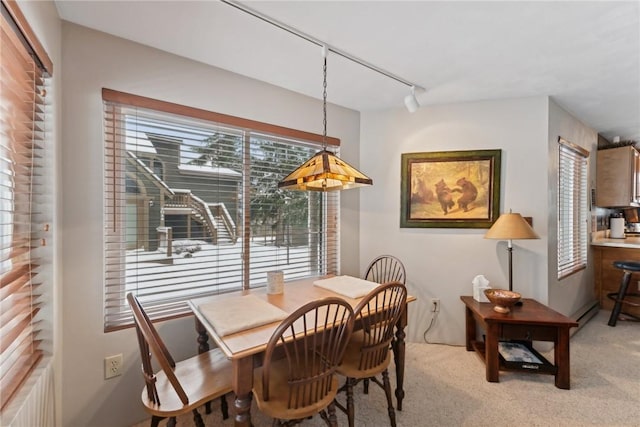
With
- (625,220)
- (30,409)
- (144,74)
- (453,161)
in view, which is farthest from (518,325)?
(625,220)

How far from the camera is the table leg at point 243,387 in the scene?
4.20 feet

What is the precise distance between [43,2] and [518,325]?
11.6ft

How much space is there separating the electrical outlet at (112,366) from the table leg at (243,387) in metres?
1.02

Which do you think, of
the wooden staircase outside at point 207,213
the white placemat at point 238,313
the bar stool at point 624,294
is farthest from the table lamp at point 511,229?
the wooden staircase outside at point 207,213

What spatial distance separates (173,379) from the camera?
126 cm

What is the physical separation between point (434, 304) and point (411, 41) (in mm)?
2366

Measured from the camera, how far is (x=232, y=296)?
80.6 inches

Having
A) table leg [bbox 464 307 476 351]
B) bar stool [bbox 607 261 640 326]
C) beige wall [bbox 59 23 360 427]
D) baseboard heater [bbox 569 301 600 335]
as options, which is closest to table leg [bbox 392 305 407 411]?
table leg [bbox 464 307 476 351]

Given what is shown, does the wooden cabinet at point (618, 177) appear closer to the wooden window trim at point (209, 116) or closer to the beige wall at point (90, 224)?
the wooden window trim at point (209, 116)

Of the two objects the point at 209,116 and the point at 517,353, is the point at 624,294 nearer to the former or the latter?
the point at 517,353

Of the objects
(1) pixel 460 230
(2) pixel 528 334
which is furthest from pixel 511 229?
(2) pixel 528 334

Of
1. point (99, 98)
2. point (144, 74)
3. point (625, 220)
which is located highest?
point (144, 74)

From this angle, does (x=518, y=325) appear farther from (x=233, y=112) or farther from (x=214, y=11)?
(x=214, y=11)

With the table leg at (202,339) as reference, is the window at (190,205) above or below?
above
